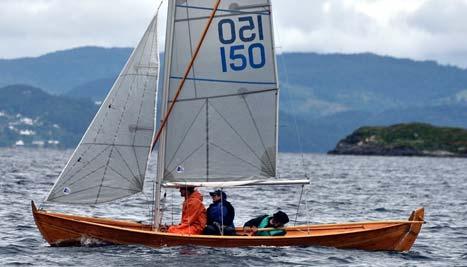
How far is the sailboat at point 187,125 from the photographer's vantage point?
29.4 m

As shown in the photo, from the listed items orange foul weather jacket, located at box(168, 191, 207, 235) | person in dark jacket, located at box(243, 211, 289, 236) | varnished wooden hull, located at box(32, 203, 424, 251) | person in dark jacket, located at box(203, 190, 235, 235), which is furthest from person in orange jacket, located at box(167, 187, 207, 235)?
person in dark jacket, located at box(243, 211, 289, 236)

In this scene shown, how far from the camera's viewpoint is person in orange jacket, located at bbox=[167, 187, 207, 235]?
29.6 meters

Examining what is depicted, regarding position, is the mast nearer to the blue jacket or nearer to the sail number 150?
the sail number 150

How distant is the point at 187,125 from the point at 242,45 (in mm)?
2817

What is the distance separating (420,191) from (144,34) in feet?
143

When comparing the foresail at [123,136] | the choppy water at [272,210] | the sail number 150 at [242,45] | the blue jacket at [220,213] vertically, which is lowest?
the choppy water at [272,210]

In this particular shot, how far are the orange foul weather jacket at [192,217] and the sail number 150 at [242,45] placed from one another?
12.6 ft

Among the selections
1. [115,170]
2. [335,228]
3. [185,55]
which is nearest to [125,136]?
[115,170]

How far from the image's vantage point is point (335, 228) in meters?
32.8

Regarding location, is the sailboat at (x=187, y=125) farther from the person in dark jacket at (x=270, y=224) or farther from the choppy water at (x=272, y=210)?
the choppy water at (x=272, y=210)

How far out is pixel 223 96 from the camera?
98.9 feet

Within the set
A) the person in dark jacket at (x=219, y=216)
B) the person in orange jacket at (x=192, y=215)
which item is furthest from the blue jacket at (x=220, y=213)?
the person in orange jacket at (x=192, y=215)

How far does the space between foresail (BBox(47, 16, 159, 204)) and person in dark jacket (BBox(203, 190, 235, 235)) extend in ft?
7.15

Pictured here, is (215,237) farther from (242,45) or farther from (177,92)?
(242,45)
